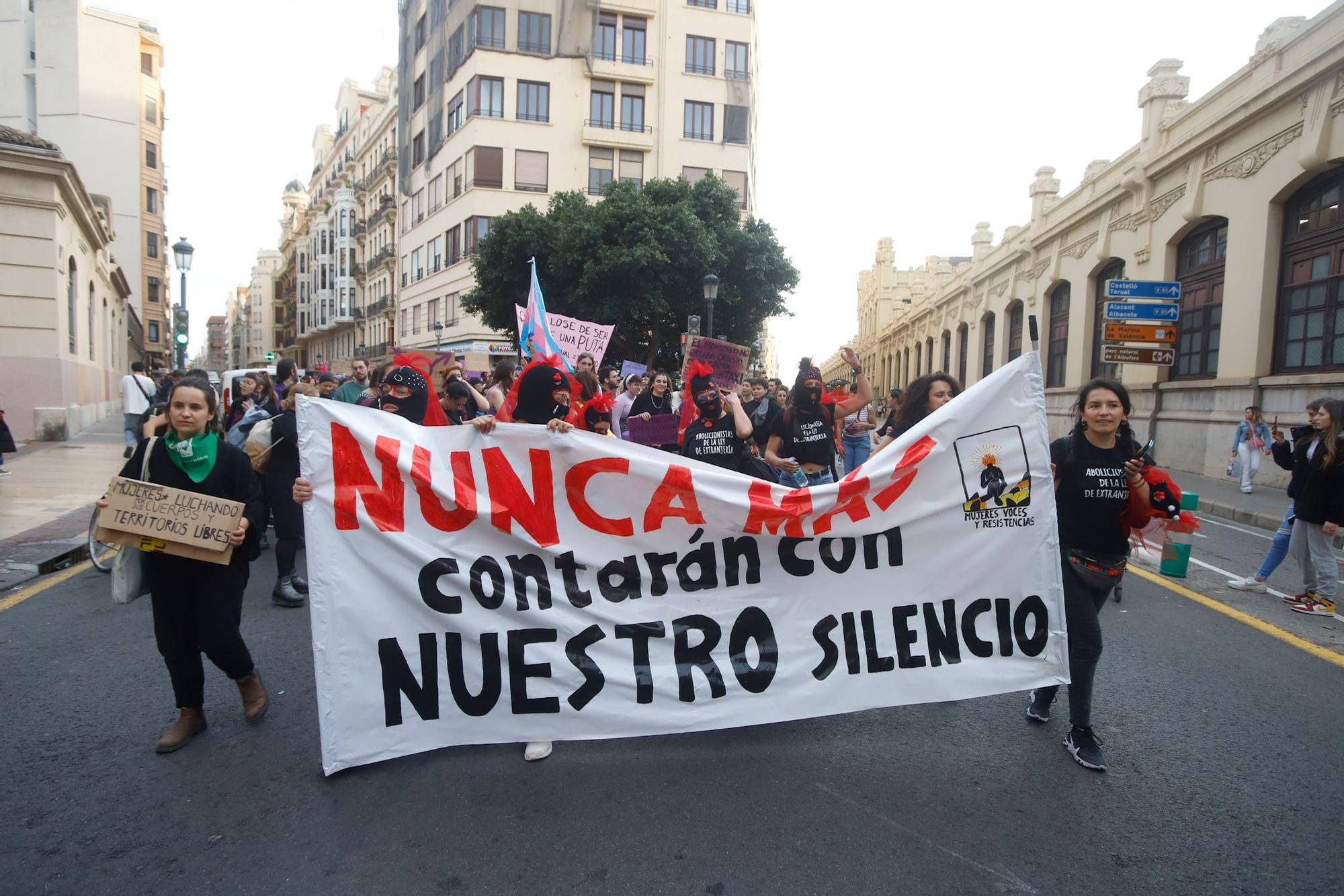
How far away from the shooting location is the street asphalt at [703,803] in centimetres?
264

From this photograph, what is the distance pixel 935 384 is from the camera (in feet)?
15.3

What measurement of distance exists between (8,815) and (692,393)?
14.3ft

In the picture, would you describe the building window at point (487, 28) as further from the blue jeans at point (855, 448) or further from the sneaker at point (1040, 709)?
the sneaker at point (1040, 709)

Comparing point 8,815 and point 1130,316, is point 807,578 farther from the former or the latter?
point 1130,316

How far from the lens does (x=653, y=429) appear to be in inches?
295

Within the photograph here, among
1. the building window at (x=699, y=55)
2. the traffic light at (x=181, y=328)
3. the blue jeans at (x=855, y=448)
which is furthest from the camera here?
the building window at (x=699, y=55)

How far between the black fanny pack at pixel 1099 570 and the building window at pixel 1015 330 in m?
29.4

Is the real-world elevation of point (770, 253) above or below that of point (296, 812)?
above

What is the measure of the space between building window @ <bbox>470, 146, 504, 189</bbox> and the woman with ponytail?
3634 centimetres

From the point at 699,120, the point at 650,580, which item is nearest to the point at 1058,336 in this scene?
the point at 699,120

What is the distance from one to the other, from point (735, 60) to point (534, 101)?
1042cm

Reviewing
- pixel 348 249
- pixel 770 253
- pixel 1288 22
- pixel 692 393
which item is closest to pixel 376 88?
pixel 348 249

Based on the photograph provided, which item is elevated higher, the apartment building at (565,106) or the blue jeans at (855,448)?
the apartment building at (565,106)

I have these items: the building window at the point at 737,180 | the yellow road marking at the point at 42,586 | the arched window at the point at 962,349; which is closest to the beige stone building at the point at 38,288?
the yellow road marking at the point at 42,586
